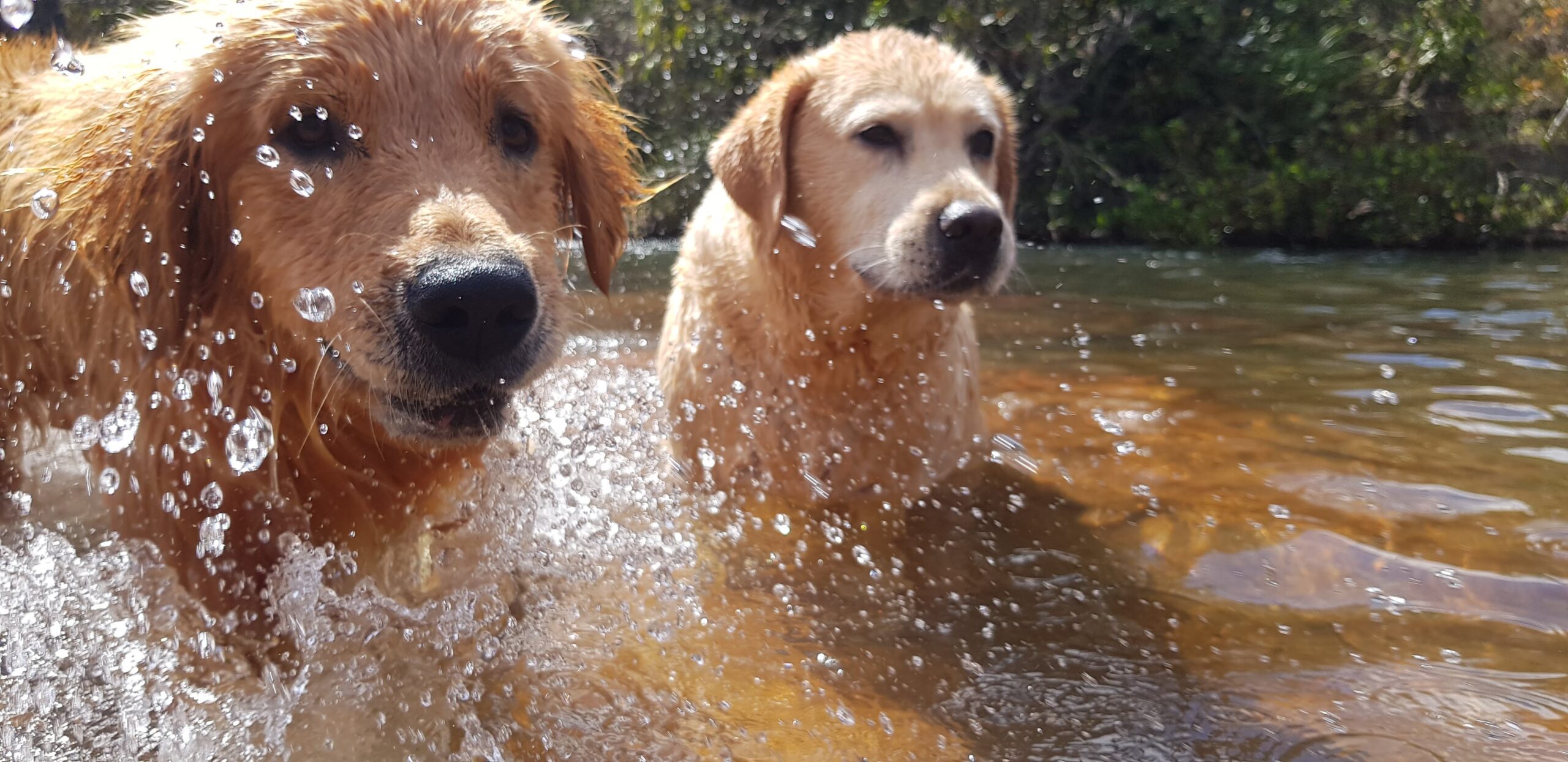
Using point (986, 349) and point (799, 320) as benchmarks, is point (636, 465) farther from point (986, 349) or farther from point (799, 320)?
point (986, 349)

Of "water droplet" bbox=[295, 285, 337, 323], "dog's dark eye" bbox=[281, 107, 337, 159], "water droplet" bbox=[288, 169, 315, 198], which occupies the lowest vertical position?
"water droplet" bbox=[295, 285, 337, 323]

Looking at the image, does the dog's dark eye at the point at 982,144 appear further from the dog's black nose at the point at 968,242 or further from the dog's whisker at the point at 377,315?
the dog's whisker at the point at 377,315

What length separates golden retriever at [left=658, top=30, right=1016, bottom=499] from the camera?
3893 millimetres

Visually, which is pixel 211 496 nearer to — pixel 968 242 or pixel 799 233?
pixel 799 233

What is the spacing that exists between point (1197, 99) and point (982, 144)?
12.1 meters

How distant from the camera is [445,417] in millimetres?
2387

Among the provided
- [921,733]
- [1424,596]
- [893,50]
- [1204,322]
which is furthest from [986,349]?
[921,733]

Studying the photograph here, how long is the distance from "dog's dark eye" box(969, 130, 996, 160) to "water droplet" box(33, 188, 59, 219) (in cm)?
305

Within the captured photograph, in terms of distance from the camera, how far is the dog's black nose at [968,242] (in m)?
3.73

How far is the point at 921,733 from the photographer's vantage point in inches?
91.4

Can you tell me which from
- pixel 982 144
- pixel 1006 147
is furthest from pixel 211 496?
pixel 1006 147

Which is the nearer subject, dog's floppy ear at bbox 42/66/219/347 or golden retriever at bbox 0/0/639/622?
golden retriever at bbox 0/0/639/622

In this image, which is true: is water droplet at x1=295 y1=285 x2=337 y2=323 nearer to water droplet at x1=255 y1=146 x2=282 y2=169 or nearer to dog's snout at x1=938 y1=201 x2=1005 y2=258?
water droplet at x1=255 y1=146 x2=282 y2=169

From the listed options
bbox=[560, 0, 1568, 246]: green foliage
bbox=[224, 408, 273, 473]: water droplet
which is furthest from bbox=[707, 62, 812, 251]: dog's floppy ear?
bbox=[560, 0, 1568, 246]: green foliage
